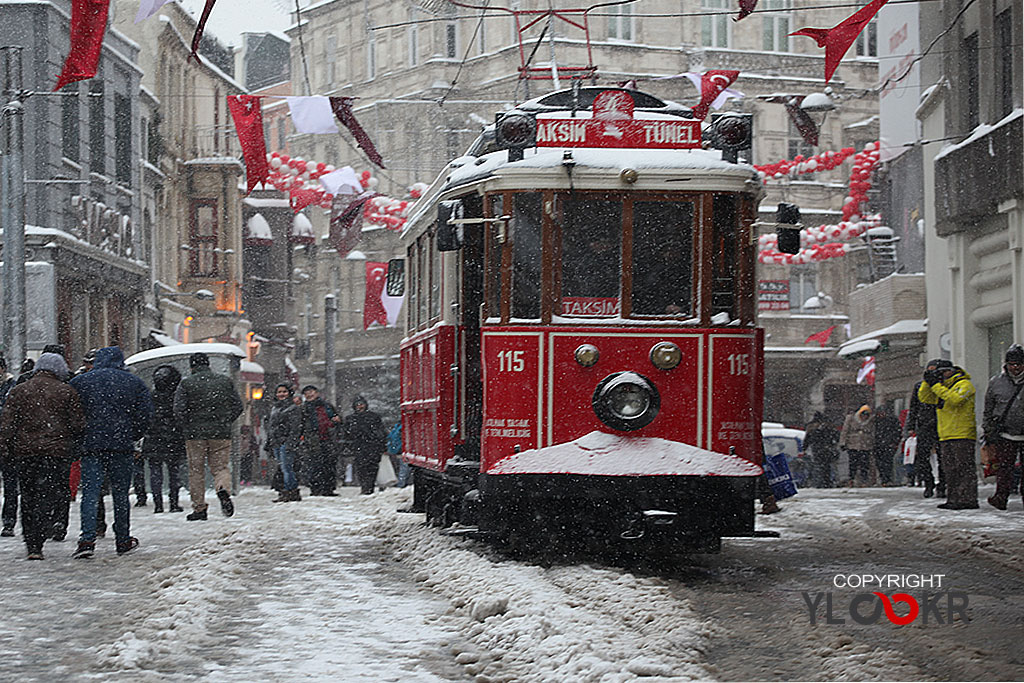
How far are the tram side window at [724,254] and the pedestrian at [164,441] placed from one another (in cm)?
995

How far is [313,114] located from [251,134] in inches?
42.0

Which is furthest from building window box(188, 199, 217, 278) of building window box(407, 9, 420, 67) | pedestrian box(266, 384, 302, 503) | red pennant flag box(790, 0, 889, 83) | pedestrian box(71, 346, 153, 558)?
red pennant flag box(790, 0, 889, 83)

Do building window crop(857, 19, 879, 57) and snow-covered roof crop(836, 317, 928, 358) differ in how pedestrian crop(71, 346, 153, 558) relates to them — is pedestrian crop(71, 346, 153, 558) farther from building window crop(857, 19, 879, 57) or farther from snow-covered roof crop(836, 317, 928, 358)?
building window crop(857, 19, 879, 57)

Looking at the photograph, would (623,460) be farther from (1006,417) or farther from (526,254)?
(1006,417)

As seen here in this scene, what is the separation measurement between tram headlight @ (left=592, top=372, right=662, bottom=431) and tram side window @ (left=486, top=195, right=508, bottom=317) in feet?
3.44

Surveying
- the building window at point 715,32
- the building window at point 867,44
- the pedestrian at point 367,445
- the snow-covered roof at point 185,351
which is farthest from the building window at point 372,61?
the pedestrian at point 367,445

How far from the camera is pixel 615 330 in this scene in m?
12.3

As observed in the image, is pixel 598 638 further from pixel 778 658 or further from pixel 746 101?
pixel 746 101

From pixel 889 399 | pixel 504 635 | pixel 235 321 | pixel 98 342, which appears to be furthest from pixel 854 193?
pixel 504 635

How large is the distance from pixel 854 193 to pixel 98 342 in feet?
55.0

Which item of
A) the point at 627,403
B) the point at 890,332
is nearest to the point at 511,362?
the point at 627,403

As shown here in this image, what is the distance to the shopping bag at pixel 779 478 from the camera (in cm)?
1492

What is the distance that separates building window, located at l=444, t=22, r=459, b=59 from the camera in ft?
189

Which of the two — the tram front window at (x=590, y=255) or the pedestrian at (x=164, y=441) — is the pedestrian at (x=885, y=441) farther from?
the tram front window at (x=590, y=255)
